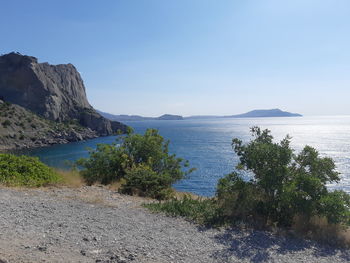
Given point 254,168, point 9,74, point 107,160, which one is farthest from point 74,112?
point 254,168

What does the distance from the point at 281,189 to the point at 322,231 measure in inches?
55.0

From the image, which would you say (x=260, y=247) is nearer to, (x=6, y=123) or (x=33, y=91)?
(x=6, y=123)

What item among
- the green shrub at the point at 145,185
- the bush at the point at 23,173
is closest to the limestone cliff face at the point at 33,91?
the bush at the point at 23,173

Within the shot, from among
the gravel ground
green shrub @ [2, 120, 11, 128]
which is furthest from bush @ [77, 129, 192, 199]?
green shrub @ [2, 120, 11, 128]

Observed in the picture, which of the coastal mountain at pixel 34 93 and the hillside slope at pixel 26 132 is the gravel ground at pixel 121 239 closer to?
the hillside slope at pixel 26 132

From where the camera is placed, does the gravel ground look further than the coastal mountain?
No

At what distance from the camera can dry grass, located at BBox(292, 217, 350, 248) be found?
7.01 m

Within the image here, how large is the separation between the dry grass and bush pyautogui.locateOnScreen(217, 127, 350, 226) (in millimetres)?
149

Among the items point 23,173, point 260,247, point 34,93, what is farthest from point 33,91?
point 260,247

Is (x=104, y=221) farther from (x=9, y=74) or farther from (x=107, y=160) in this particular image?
(x=9, y=74)

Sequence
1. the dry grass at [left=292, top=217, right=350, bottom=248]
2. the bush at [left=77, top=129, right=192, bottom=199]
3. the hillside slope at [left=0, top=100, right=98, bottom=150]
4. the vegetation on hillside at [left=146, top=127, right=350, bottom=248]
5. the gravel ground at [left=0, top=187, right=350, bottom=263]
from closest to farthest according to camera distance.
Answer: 1. the gravel ground at [left=0, top=187, right=350, bottom=263]
2. the dry grass at [left=292, top=217, right=350, bottom=248]
3. the vegetation on hillside at [left=146, top=127, right=350, bottom=248]
4. the bush at [left=77, top=129, right=192, bottom=199]
5. the hillside slope at [left=0, top=100, right=98, bottom=150]

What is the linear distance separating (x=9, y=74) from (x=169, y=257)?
127742 mm

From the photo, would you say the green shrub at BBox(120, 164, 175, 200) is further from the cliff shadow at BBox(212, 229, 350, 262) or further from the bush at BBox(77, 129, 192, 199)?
the cliff shadow at BBox(212, 229, 350, 262)

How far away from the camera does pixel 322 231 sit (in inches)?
287
